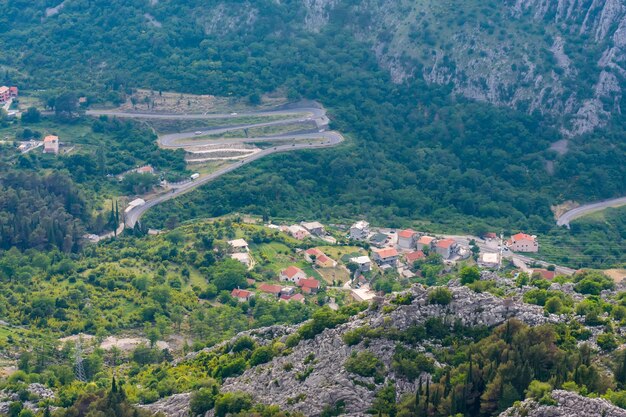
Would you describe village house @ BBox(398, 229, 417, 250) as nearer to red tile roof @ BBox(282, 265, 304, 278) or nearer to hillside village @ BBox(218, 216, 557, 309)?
hillside village @ BBox(218, 216, 557, 309)

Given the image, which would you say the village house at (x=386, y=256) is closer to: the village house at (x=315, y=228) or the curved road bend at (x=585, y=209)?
the village house at (x=315, y=228)

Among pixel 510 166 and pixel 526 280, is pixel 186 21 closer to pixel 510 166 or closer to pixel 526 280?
pixel 510 166

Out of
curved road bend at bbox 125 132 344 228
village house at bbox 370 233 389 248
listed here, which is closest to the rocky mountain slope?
village house at bbox 370 233 389 248

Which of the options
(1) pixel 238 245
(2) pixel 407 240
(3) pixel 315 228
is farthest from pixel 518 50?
(1) pixel 238 245

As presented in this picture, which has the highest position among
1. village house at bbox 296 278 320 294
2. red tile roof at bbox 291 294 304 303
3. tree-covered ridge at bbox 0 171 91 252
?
tree-covered ridge at bbox 0 171 91 252

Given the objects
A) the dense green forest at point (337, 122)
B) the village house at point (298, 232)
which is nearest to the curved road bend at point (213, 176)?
the dense green forest at point (337, 122)

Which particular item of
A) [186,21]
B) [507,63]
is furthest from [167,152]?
[507,63]
